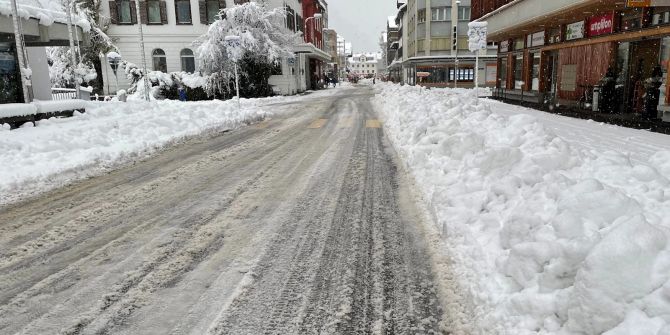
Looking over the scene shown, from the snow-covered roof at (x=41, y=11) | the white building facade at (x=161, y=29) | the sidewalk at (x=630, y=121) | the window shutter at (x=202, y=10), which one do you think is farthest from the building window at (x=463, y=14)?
the snow-covered roof at (x=41, y=11)

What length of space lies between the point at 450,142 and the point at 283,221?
3.33 meters

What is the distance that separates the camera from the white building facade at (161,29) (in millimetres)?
40031

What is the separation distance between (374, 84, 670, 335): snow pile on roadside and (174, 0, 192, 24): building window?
39.3m


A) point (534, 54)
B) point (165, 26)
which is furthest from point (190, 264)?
point (165, 26)

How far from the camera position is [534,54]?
82.2 ft

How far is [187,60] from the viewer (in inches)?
1620

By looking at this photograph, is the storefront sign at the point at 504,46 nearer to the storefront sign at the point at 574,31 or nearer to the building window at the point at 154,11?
the storefront sign at the point at 574,31

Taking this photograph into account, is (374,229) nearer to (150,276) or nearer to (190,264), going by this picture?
(190,264)

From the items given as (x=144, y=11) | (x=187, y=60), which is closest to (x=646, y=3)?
(x=187, y=60)

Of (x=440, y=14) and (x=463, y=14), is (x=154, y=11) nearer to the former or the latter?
(x=440, y=14)

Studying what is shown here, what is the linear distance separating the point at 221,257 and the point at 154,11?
137ft

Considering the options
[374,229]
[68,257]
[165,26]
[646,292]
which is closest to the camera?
[646,292]

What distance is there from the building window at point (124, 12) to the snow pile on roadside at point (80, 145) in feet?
91.0

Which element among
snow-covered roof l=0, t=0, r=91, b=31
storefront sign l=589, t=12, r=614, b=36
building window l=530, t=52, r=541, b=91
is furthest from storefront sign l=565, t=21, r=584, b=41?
snow-covered roof l=0, t=0, r=91, b=31
